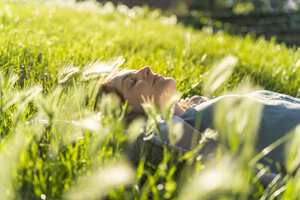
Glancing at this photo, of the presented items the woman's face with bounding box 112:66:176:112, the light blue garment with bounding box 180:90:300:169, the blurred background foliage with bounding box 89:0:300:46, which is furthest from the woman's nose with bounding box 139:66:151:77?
the blurred background foliage with bounding box 89:0:300:46

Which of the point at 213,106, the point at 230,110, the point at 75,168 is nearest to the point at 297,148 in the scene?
the point at 230,110

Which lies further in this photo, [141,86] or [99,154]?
[141,86]

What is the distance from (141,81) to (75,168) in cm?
73

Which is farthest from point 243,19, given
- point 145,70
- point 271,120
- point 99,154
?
point 99,154

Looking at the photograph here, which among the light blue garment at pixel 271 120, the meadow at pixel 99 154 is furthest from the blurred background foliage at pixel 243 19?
the meadow at pixel 99 154

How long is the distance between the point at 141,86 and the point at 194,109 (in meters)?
0.28

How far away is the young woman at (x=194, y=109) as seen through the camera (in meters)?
1.40

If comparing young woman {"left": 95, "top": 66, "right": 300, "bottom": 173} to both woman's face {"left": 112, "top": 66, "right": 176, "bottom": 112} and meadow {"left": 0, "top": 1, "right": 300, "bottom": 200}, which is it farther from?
meadow {"left": 0, "top": 1, "right": 300, "bottom": 200}

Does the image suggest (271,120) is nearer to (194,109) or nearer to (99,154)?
(194,109)

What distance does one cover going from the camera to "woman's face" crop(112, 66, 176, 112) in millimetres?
1662

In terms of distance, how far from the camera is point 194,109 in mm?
1615

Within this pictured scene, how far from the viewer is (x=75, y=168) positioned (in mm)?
1013

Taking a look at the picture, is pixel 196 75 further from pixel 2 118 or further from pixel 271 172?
pixel 2 118

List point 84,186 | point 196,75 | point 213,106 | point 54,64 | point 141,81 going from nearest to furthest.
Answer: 1. point 84,186
2. point 213,106
3. point 141,81
4. point 54,64
5. point 196,75
